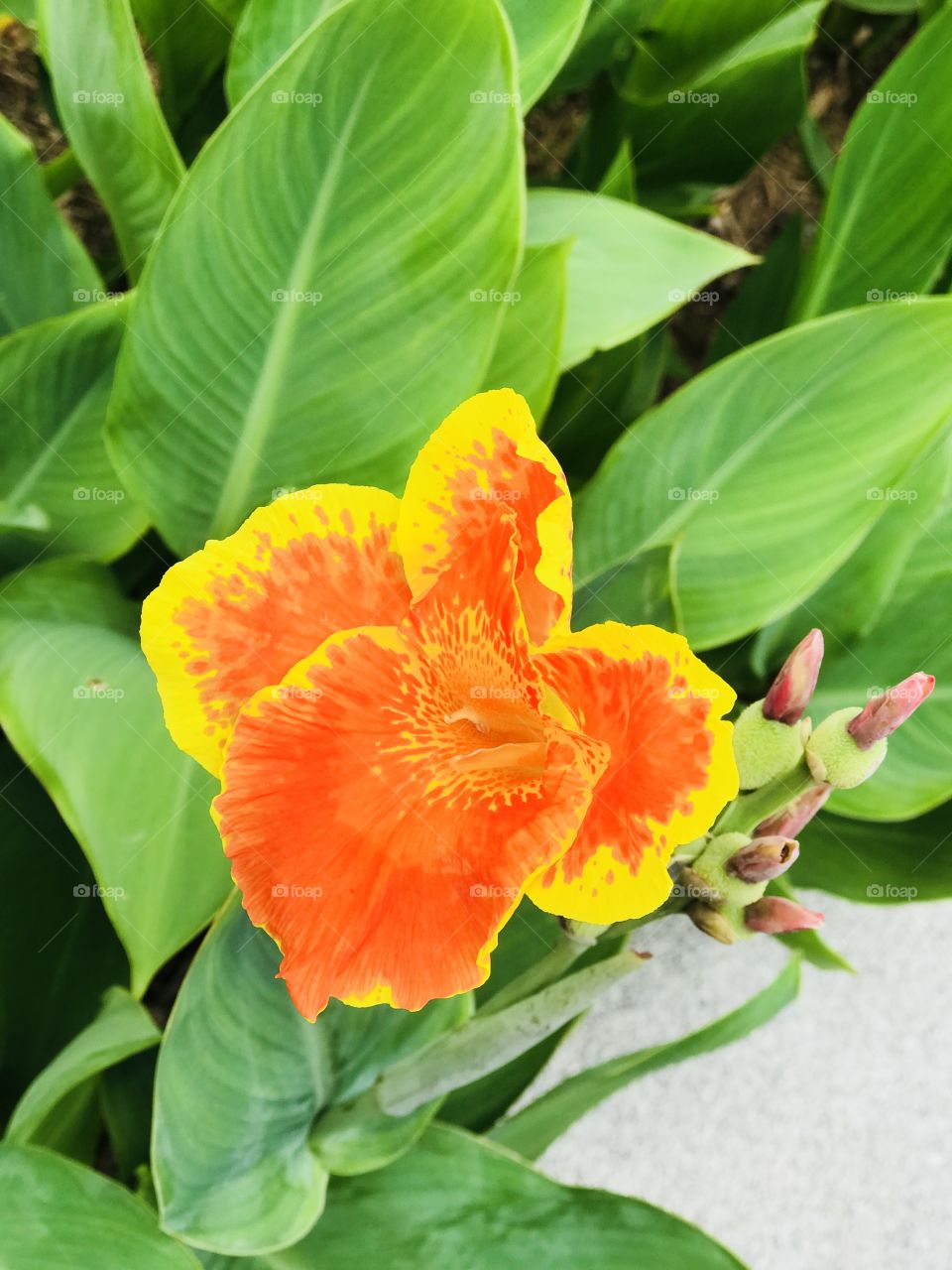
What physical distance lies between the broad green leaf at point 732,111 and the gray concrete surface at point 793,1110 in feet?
2.26

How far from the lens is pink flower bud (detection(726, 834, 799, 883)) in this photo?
0.36m

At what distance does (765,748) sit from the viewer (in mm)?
384

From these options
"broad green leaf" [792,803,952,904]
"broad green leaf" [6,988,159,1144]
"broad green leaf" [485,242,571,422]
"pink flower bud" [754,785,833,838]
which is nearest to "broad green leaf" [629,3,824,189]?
"broad green leaf" [485,242,571,422]

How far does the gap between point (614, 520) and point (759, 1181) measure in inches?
26.8

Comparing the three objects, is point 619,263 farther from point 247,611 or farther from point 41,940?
point 41,940

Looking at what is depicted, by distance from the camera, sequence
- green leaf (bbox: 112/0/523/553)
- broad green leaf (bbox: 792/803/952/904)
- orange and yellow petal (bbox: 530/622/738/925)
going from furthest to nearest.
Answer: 1. broad green leaf (bbox: 792/803/952/904)
2. green leaf (bbox: 112/0/523/553)
3. orange and yellow petal (bbox: 530/622/738/925)

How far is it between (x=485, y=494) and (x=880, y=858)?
0.55m

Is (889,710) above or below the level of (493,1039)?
above

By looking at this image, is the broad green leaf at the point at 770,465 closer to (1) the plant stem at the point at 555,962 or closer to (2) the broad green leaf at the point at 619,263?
(2) the broad green leaf at the point at 619,263

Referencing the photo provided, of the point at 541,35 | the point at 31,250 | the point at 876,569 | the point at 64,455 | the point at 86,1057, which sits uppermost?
the point at 541,35

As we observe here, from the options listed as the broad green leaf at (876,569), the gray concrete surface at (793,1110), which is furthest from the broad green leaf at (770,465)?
the gray concrete surface at (793,1110)

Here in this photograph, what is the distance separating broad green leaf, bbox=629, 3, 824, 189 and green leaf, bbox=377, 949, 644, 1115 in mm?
723

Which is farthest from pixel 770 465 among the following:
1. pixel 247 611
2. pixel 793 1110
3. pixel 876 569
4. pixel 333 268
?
pixel 793 1110

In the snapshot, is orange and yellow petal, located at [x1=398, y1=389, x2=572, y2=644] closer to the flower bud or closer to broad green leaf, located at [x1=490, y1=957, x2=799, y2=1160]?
the flower bud
